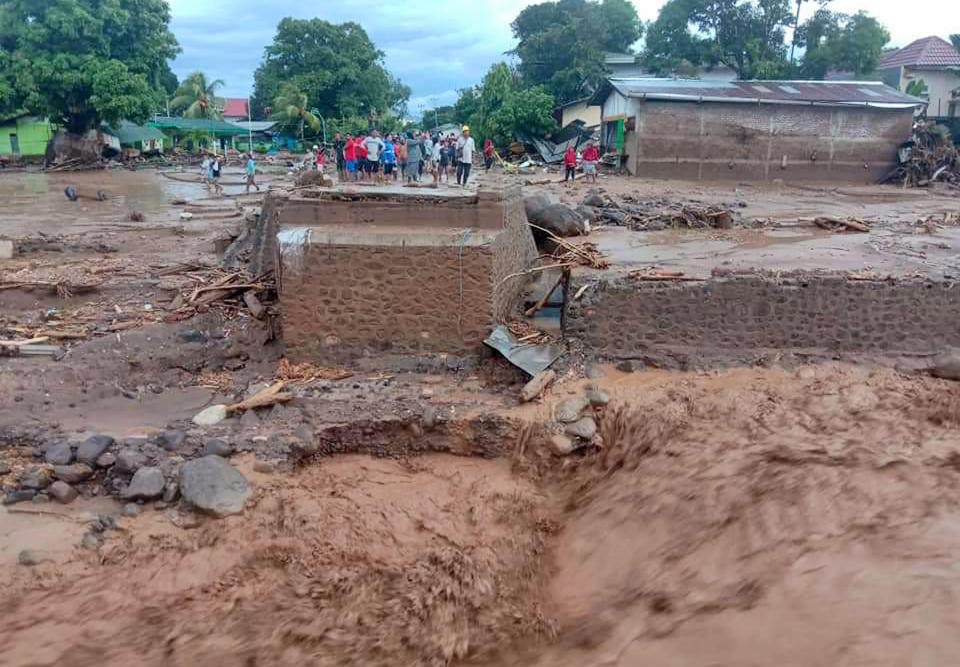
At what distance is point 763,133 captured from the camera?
23609 mm

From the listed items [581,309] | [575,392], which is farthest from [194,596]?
[581,309]

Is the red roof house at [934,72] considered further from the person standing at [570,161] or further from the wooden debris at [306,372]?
the wooden debris at [306,372]

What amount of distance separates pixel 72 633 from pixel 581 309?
5.07 metres

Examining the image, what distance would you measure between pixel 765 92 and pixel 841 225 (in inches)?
514

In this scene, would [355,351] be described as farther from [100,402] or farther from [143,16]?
[143,16]

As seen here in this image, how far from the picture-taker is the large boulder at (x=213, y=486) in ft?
17.4

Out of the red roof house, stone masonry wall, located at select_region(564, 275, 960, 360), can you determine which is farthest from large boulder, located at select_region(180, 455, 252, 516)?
the red roof house

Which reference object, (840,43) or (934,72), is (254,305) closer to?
(840,43)

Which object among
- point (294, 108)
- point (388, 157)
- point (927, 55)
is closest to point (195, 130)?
point (294, 108)

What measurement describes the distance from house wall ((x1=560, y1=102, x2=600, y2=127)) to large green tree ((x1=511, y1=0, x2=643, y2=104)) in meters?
2.32

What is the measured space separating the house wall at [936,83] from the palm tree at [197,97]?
37.5m

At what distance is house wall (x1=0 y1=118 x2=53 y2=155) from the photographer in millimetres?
36438

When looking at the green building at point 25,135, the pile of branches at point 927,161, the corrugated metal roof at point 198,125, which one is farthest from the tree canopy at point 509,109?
the green building at point 25,135

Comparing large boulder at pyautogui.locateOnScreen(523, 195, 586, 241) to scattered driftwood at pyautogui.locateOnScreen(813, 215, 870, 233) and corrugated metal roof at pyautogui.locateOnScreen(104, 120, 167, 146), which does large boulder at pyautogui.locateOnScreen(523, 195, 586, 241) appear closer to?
scattered driftwood at pyautogui.locateOnScreen(813, 215, 870, 233)
